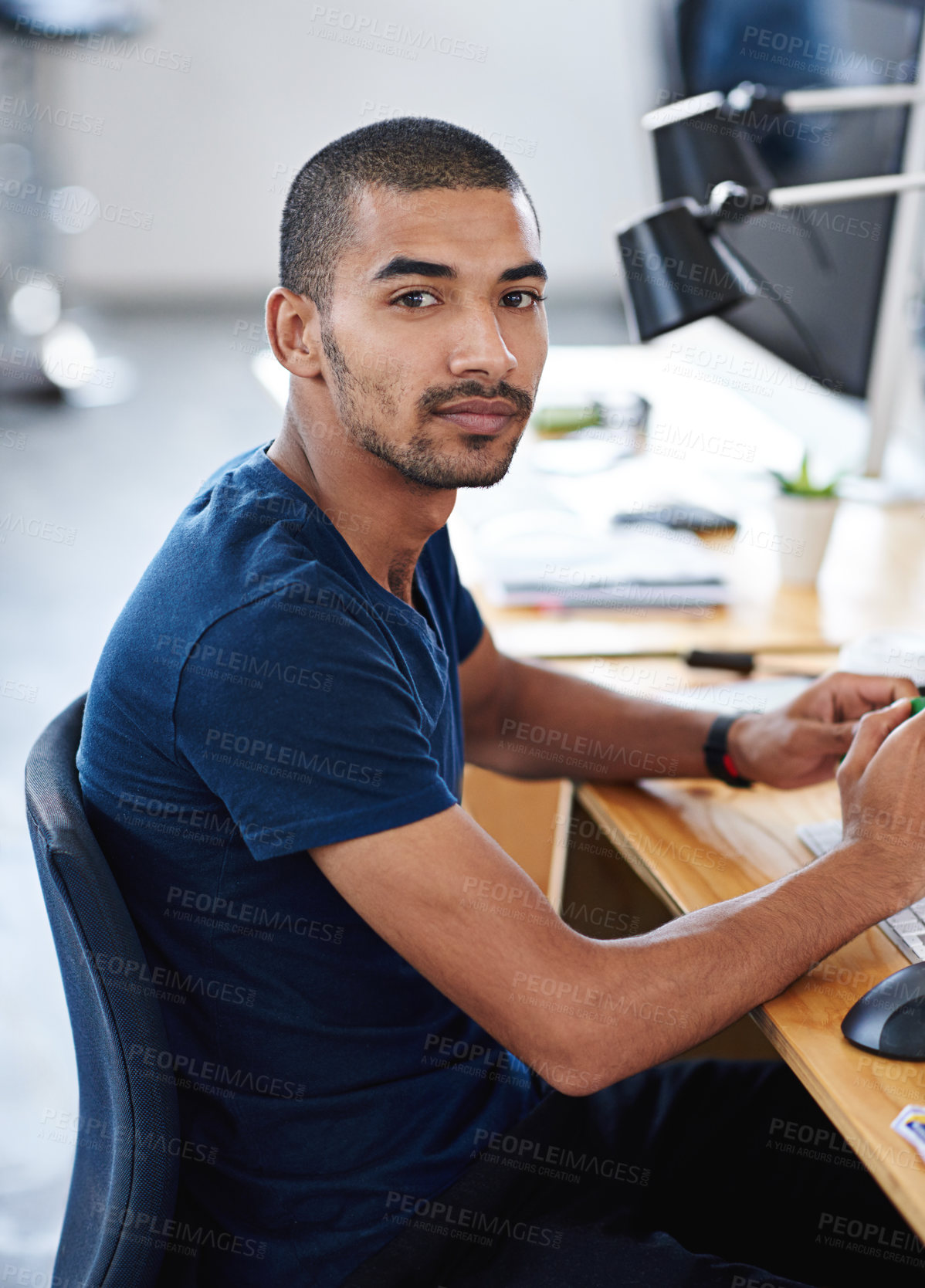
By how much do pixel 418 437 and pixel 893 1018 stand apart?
1.91 feet

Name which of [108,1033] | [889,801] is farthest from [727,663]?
[108,1033]

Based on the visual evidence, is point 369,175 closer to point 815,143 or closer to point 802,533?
point 802,533

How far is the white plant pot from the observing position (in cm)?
176

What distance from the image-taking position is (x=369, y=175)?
1.07 meters

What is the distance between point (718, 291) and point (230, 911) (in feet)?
2.90

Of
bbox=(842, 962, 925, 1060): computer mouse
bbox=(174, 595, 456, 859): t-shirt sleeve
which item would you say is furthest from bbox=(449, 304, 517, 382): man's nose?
bbox=(842, 962, 925, 1060): computer mouse

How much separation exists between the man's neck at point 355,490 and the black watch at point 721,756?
1.41 ft

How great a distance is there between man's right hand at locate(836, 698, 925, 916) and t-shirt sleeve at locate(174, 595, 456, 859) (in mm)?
378

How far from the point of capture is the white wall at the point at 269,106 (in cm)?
570

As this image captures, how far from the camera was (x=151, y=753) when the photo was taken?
96 centimetres

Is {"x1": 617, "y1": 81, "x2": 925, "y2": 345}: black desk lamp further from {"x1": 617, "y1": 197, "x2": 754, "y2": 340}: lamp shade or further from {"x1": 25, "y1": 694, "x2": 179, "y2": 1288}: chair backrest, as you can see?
{"x1": 25, "y1": 694, "x2": 179, "y2": 1288}: chair backrest

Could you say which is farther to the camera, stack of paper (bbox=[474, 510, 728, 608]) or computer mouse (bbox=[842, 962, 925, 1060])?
stack of paper (bbox=[474, 510, 728, 608])

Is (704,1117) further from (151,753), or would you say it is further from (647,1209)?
(151,753)

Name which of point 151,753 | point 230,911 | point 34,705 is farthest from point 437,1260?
point 34,705
